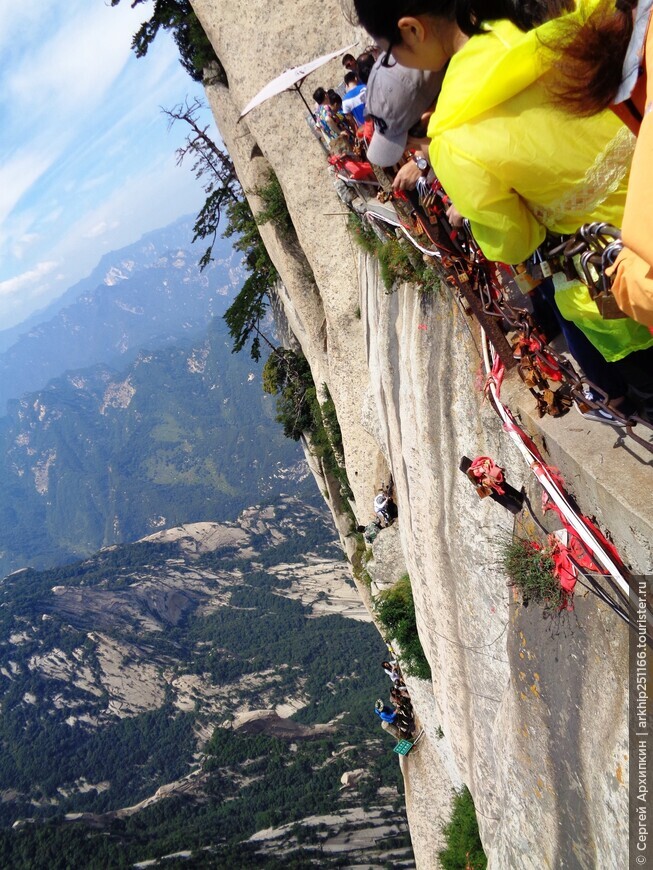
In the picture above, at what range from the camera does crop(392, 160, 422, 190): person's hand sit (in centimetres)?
605

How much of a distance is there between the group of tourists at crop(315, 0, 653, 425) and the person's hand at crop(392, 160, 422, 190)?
297 cm

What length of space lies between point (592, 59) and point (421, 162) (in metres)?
3.48

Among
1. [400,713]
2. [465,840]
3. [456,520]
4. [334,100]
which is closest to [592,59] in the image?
[456,520]

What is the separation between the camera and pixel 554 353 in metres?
6.18

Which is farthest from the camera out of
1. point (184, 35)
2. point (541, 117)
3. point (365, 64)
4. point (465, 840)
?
point (184, 35)

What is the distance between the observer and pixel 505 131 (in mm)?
2705

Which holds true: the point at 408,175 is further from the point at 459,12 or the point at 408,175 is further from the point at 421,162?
the point at 459,12

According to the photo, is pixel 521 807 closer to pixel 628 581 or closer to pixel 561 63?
pixel 628 581

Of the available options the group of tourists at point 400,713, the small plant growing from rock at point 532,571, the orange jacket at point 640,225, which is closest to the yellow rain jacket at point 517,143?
the orange jacket at point 640,225

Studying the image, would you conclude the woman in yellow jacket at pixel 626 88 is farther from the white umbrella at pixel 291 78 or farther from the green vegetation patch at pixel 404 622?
the green vegetation patch at pixel 404 622

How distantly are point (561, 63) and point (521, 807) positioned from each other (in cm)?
821

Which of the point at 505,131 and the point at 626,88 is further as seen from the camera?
the point at 505,131

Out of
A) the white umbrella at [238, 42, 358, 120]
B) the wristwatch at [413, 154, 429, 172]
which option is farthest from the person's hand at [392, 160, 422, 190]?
the white umbrella at [238, 42, 358, 120]

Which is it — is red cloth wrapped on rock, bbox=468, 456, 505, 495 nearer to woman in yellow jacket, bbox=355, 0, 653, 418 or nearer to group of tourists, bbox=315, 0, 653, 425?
group of tourists, bbox=315, 0, 653, 425
